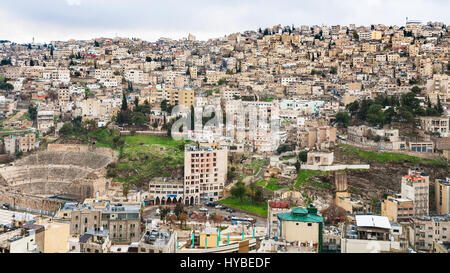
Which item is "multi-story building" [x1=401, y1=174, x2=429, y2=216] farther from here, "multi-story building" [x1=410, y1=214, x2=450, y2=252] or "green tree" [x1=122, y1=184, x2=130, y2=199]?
"green tree" [x1=122, y1=184, x2=130, y2=199]

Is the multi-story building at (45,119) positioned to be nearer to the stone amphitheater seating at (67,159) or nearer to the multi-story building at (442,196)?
the stone amphitheater seating at (67,159)

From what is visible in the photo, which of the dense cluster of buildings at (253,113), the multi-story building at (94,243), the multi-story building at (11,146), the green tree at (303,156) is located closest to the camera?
the multi-story building at (94,243)

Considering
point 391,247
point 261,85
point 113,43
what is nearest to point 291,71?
point 261,85

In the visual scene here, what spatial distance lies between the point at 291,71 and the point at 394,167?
17.1 meters

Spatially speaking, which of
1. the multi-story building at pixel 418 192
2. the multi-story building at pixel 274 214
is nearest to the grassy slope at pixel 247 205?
the multi-story building at pixel 274 214

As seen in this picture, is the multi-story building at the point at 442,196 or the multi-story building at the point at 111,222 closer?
the multi-story building at the point at 111,222

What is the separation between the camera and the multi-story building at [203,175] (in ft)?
60.8

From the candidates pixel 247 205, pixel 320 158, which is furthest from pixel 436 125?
pixel 247 205

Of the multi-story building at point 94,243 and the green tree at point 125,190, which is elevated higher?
the multi-story building at point 94,243

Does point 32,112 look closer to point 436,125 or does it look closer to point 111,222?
point 111,222

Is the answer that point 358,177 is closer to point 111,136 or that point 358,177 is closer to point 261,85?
point 111,136

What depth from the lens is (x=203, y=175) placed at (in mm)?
18719
